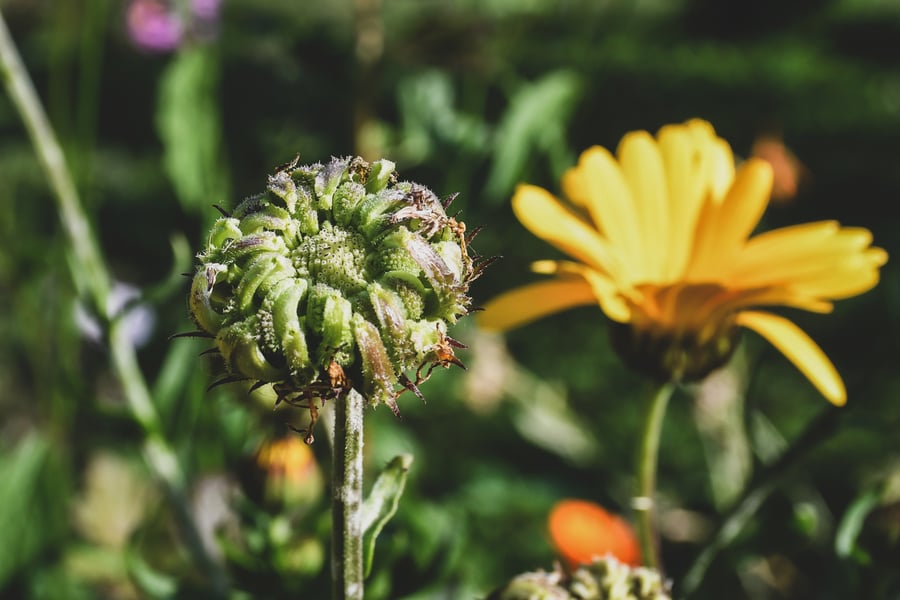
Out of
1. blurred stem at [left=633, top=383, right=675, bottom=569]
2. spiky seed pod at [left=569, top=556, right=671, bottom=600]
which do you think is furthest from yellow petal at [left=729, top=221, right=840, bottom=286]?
spiky seed pod at [left=569, top=556, right=671, bottom=600]

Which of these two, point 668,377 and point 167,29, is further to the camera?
point 167,29

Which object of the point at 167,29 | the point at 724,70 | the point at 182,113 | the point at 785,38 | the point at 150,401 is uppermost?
the point at 785,38

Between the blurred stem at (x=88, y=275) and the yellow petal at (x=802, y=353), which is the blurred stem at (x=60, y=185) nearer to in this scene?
the blurred stem at (x=88, y=275)

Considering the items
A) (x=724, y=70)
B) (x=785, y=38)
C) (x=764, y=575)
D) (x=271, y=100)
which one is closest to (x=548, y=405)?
(x=764, y=575)

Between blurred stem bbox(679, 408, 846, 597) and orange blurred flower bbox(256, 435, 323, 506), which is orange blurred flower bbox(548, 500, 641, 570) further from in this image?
orange blurred flower bbox(256, 435, 323, 506)

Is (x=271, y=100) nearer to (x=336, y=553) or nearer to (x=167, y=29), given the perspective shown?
(x=167, y=29)
